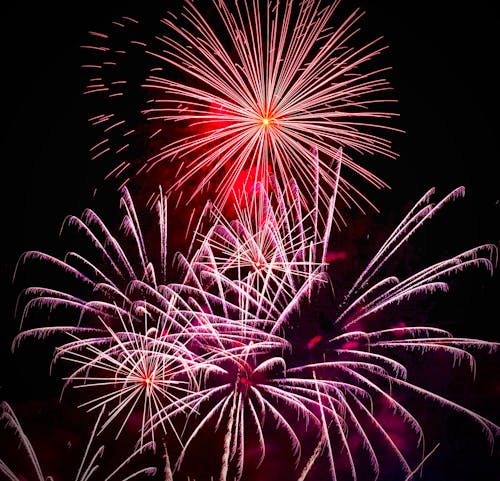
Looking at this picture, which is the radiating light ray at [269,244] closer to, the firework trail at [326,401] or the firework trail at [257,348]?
the firework trail at [257,348]

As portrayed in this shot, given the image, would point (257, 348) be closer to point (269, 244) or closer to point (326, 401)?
point (269, 244)

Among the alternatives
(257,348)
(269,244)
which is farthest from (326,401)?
(269,244)

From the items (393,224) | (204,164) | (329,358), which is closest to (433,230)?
(393,224)

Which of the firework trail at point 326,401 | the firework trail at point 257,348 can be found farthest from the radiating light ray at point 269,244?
the firework trail at point 326,401

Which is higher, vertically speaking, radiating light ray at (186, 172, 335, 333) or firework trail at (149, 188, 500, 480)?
radiating light ray at (186, 172, 335, 333)

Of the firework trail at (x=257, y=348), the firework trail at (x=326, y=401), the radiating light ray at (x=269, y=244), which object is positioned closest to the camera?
the firework trail at (x=257, y=348)

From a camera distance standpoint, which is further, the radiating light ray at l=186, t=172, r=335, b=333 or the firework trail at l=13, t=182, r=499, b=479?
the radiating light ray at l=186, t=172, r=335, b=333

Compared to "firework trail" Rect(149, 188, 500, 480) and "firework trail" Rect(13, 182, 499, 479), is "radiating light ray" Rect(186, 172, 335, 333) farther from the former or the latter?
"firework trail" Rect(149, 188, 500, 480)

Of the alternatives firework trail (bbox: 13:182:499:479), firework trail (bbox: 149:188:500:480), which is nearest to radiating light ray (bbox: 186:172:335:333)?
firework trail (bbox: 13:182:499:479)

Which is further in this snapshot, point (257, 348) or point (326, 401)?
point (326, 401)

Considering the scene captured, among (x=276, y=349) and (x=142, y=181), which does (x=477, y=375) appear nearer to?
(x=276, y=349)

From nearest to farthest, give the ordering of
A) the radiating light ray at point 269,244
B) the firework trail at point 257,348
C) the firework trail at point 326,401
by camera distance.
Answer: the firework trail at point 257,348
the radiating light ray at point 269,244
the firework trail at point 326,401
